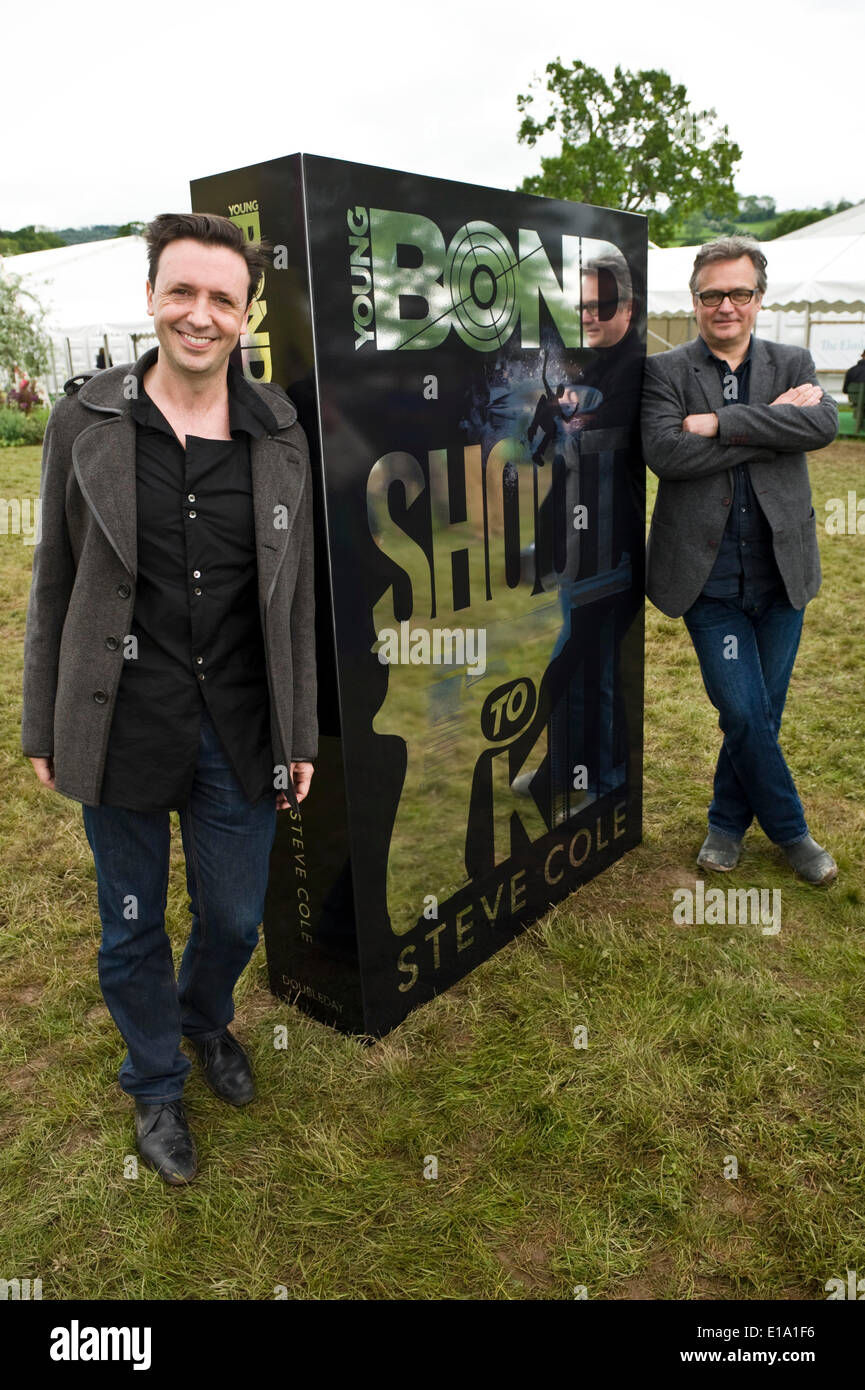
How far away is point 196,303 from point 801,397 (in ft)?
6.58

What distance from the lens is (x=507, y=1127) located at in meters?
2.67

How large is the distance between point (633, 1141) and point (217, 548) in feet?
5.69

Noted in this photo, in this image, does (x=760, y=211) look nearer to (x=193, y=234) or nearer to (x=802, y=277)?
(x=802, y=277)

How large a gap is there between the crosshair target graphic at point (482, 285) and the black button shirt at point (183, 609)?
80 centimetres

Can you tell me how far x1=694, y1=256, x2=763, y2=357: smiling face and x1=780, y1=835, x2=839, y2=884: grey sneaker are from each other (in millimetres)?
1711

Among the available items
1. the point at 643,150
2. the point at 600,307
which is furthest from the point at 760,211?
the point at 600,307

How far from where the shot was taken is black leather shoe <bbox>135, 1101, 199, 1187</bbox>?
8.23ft

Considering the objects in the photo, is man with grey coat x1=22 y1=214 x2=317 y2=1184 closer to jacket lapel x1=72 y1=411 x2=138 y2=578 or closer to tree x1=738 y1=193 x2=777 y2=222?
jacket lapel x1=72 y1=411 x2=138 y2=578

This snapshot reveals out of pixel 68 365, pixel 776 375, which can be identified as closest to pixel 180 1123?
pixel 776 375

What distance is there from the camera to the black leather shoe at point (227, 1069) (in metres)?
2.77

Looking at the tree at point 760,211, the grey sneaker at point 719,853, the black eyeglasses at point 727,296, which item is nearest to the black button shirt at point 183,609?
the black eyeglasses at point 727,296

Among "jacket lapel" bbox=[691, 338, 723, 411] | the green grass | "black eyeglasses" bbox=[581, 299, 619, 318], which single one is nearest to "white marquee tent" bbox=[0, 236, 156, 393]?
"black eyeglasses" bbox=[581, 299, 619, 318]

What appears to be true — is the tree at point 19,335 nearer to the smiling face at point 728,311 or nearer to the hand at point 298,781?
the smiling face at point 728,311
